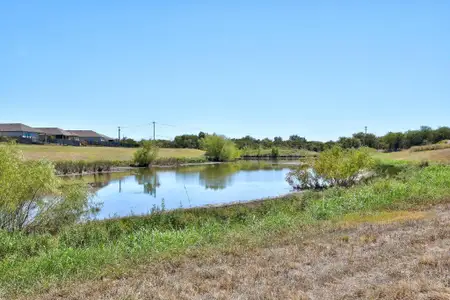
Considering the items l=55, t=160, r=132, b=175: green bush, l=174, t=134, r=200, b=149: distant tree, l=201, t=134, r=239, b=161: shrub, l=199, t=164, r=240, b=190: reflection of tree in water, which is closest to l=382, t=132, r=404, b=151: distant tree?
l=201, t=134, r=239, b=161: shrub

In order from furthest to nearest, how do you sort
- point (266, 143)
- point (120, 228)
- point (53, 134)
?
point (266, 143) < point (53, 134) < point (120, 228)

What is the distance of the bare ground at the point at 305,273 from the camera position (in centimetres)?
482

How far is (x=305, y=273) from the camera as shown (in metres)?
5.68

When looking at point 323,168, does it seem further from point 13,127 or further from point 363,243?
point 13,127

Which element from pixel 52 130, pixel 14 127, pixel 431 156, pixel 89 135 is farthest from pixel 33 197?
pixel 89 135

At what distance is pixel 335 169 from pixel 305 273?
22.1 m

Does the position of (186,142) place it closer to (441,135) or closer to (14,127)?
(14,127)

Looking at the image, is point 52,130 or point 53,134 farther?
point 52,130

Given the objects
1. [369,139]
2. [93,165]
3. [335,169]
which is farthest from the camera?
[369,139]

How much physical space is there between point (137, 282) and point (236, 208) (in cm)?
1071

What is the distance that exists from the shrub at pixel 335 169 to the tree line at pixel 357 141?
64858 millimetres

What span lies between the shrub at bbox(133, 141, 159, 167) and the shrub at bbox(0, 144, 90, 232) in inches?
1800

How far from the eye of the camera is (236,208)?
52.5ft

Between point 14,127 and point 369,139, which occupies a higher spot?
point 14,127
